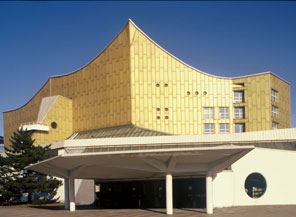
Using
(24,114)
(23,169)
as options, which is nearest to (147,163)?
(23,169)

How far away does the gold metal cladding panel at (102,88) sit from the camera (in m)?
54.5

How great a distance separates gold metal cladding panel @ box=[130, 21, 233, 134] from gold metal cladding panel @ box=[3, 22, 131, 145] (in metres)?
1.58

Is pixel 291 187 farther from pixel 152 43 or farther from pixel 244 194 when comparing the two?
pixel 152 43

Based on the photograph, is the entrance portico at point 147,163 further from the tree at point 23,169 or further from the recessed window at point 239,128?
the recessed window at point 239,128

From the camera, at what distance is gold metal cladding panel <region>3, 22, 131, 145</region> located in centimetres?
5447

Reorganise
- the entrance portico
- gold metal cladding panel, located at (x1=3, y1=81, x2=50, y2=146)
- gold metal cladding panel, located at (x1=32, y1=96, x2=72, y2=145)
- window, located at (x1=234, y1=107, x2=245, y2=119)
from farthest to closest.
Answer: gold metal cladding panel, located at (x1=3, y1=81, x2=50, y2=146), gold metal cladding panel, located at (x1=32, y1=96, x2=72, y2=145), window, located at (x1=234, y1=107, x2=245, y2=119), the entrance portico

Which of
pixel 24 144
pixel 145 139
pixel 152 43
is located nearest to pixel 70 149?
pixel 24 144

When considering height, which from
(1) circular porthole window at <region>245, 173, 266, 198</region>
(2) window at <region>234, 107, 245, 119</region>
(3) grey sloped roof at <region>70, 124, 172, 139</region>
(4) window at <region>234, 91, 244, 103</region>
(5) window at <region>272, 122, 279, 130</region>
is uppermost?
(4) window at <region>234, 91, 244, 103</region>

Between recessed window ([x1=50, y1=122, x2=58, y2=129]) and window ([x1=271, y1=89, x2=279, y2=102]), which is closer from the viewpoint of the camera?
window ([x1=271, y1=89, x2=279, y2=102])

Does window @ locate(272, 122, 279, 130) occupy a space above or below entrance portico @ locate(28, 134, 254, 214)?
above

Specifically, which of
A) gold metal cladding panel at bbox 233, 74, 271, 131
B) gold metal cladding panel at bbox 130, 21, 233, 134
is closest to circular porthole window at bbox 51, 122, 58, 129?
gold metal cladding panel at bbox 130, 21, 233, 134

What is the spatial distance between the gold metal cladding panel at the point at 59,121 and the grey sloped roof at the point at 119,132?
1.83m

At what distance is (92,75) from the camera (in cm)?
5844

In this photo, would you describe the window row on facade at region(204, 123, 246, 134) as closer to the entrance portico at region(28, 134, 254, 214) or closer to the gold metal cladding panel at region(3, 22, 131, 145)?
the gold metal cladding panel at region(3, 22, 131, 145)
